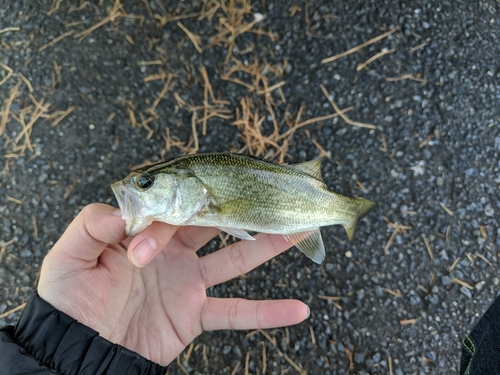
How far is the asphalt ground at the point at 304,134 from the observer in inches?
138

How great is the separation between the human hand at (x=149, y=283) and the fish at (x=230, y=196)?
118mm

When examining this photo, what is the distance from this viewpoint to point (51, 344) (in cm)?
224

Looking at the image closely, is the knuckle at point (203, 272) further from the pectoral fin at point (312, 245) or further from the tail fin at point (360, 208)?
the tail fin at point (360, 208)

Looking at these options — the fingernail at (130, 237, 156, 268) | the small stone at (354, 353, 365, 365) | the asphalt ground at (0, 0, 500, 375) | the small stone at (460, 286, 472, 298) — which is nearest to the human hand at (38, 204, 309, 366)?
the fingernail at (130, 237, 156, 268)

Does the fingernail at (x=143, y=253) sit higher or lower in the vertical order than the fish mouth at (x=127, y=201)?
lower

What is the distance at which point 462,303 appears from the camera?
352cm

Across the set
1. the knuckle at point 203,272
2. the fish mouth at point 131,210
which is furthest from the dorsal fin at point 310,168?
the fish mouth at point 131,210

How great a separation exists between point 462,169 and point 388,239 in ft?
3.22

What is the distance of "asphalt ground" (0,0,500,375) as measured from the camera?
11.5ft

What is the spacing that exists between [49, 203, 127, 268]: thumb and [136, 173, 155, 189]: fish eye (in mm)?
201

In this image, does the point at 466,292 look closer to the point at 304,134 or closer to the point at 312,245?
the point at 312,245

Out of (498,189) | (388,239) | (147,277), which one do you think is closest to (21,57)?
(147,277)

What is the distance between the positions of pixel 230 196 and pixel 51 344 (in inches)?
52.2

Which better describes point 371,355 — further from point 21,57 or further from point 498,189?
point 21,57
